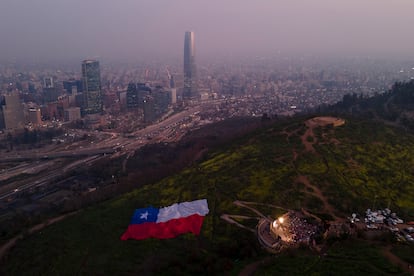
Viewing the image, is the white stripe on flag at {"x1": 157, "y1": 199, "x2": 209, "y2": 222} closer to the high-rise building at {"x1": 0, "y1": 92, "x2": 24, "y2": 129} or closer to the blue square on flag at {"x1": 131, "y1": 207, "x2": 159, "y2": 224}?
the blue square on flag at {"x1": 131, "y1": 207, "x2": 159, "y2": 224}

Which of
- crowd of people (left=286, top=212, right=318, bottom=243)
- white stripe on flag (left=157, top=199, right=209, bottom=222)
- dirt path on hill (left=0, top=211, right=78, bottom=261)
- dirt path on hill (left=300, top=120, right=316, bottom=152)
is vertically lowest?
dirt path on hill (left=0, top=211, right=78, bottom=261)

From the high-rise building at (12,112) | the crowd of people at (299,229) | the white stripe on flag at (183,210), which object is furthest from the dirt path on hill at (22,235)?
the high-rise building at (12,112)

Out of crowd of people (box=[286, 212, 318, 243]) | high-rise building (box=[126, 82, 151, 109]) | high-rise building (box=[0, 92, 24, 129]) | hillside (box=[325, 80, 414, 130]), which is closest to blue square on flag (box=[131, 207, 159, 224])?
crowd of people (box=[286, 212, 318, 243])

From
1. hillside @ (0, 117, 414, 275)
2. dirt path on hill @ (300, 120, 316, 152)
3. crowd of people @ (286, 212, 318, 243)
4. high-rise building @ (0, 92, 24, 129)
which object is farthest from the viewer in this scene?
high-rise building @ (0, 92, 24, 129)

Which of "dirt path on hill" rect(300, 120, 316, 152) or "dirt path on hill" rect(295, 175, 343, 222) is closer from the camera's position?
"dirt path on hill" rect(295, 175, 343, 222)

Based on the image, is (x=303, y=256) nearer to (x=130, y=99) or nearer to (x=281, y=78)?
(x=130, y=99)

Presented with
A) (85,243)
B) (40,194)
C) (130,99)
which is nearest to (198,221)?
(85,243)

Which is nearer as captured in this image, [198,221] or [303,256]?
[303,256]
